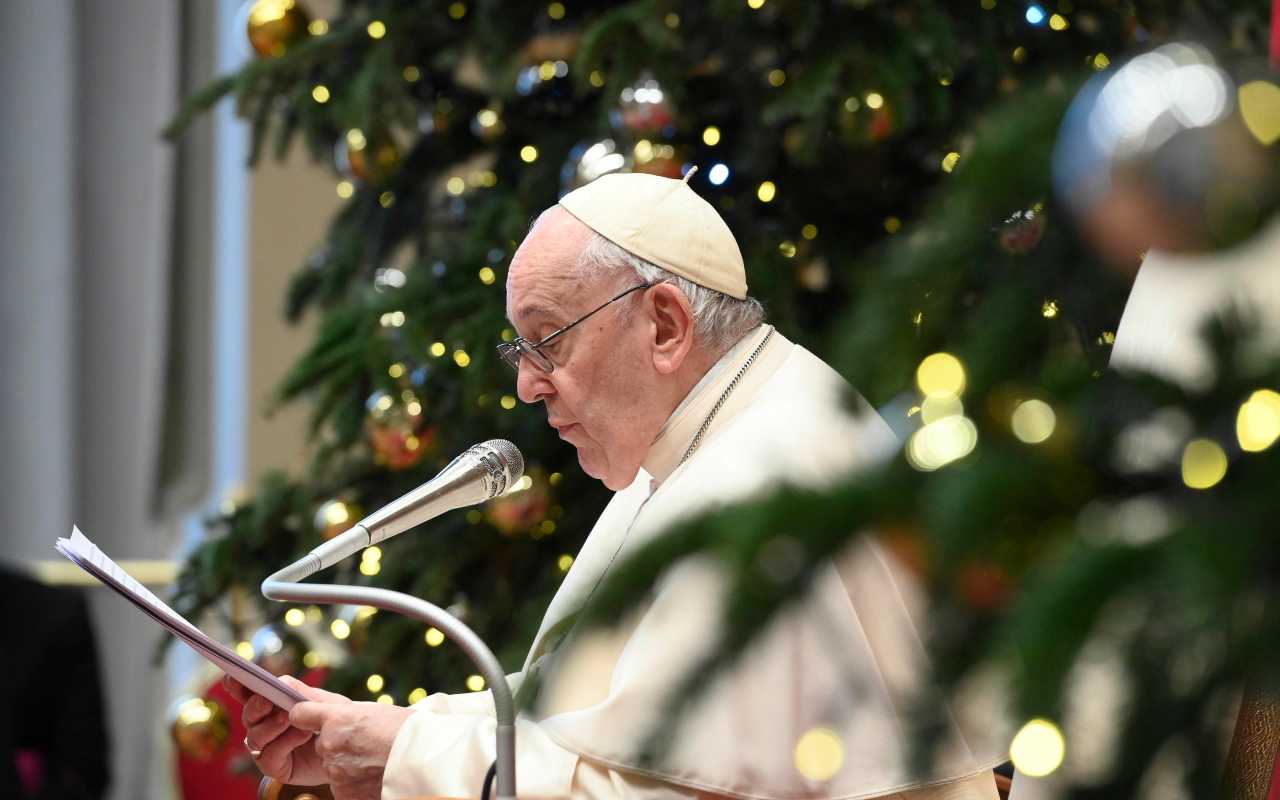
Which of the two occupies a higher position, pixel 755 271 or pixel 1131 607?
pixel 1131 607

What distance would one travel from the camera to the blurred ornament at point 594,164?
310 centimetres

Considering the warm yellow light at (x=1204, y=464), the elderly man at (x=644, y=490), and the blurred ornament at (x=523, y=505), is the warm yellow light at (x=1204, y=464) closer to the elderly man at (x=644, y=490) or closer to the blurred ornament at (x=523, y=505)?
the elderly man at (x=644, y=490)

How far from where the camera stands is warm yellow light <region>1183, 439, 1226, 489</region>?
1.91 ft

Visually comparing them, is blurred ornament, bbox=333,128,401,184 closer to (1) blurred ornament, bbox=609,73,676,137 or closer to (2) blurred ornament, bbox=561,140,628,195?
(2) blurred ornament, bbox=561,140,628,195

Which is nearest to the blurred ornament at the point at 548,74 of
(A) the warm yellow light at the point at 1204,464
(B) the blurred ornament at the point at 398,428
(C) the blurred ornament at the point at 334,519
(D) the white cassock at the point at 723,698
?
(B) the blurred ornament at the point at 398,428

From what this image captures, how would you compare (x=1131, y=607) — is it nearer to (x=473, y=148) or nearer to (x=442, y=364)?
(x=442, y=364)

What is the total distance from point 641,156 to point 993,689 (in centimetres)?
267

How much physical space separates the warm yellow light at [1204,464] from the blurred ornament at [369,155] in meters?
3.08

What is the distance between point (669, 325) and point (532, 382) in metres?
0.22

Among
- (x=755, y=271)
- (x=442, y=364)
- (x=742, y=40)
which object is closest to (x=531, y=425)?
(x=442, y=364)

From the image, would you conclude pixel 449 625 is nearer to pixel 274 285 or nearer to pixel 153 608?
pixel 153 608

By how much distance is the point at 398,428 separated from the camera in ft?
11.0

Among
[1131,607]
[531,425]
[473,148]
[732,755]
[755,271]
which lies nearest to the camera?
[1131,607]

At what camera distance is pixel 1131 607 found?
21.5 inches
